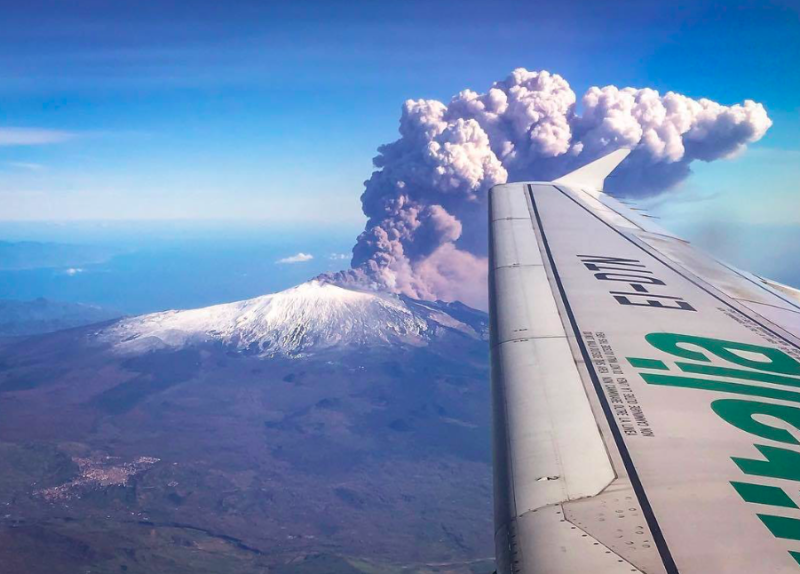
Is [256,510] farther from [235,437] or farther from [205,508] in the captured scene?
[235,437]

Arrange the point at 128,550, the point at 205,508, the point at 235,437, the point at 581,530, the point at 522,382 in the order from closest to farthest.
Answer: the point at 581,530 < the point at 522,382 < the point at 128,550 < the point at 205,508 < the point at 235,437

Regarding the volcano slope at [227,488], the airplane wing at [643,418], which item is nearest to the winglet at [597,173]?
the airplane wing at [643,418]

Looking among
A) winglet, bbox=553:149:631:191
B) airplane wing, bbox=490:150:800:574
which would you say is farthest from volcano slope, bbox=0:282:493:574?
airplane wing, bbox=490:150:800:574

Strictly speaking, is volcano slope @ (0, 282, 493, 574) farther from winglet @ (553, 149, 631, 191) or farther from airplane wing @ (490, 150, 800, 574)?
airplane wing @ (490, 150, 800, 574)

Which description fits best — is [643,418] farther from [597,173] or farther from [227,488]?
[227,488]

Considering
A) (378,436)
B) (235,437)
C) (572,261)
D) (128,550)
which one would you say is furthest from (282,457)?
(572,261)

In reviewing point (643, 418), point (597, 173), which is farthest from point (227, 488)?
point (643, 418)

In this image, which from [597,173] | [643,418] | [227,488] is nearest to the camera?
[643,418]
